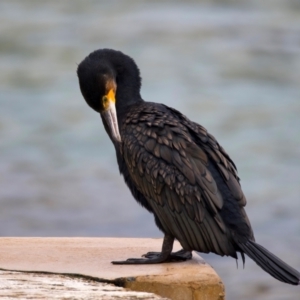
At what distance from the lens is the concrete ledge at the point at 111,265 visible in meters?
5.54

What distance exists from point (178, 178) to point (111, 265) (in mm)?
693

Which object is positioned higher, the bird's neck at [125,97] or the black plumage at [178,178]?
the bird's neck at [125,97]

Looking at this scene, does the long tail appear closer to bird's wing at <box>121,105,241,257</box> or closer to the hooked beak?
bird's wing at <box>121,105,241,257</box>

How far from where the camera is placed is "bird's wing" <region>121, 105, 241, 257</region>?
599 centimetres

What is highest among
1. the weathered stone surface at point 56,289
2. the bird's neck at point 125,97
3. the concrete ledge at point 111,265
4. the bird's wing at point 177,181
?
the bird's neck at point 125,97

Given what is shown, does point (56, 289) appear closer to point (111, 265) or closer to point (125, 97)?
point (111, 265)

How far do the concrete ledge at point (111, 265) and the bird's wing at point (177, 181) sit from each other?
0.21 m

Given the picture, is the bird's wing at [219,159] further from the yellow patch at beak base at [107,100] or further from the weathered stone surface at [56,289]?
the weathered stone surface at [56,289]

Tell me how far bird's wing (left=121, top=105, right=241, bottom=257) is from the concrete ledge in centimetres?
21

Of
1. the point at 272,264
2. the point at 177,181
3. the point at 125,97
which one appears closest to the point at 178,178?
the point at 177,181

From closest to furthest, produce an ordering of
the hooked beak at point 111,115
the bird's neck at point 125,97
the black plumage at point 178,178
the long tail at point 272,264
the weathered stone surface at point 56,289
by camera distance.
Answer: the weathered stone surface at point 56,289 → the long tail at point 272,264 → the black plumage at point 178,178 → the hooked beak at point 111,115 → the bird's neck at point 125,97

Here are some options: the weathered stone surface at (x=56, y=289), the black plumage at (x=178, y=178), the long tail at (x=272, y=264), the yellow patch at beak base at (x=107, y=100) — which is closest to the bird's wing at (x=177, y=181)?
the black plumage at (x=178, y=178)

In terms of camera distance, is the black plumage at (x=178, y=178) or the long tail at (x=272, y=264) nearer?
the long tail at (x=272, y=264)

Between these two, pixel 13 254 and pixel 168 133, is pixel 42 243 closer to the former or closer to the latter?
pixel 13 254
